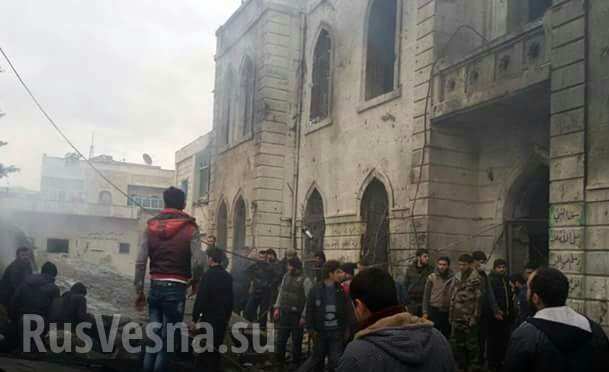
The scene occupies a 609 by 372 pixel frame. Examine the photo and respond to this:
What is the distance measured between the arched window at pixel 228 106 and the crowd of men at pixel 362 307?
10674 mm

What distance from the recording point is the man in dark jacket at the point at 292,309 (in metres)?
8.66

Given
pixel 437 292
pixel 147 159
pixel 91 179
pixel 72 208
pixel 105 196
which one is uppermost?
pixel 147 159

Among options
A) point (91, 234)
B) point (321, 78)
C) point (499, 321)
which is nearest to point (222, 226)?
point (321, 78)

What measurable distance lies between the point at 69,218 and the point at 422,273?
94.5 ft

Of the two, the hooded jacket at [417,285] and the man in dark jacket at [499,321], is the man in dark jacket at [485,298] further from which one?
the hooded jacket at [417,285]

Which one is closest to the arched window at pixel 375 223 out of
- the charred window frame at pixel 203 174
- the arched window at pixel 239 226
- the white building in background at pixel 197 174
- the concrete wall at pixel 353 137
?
the concrete wall at pixel 353 137

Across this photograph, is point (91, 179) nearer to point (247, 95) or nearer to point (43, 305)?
point (247, 95)

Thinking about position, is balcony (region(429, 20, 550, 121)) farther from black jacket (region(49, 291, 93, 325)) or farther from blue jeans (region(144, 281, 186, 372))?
black jacket (region(49, 291, 93, 325))

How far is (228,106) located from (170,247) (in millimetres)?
18069

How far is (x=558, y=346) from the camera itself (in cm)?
303

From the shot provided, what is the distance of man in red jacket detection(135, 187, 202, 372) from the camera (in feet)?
17.2

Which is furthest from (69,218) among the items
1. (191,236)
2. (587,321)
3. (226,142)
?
(587,321)

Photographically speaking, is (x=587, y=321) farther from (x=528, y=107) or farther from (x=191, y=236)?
(x=528, y=107)

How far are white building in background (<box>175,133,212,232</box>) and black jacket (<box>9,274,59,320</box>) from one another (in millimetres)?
15968
